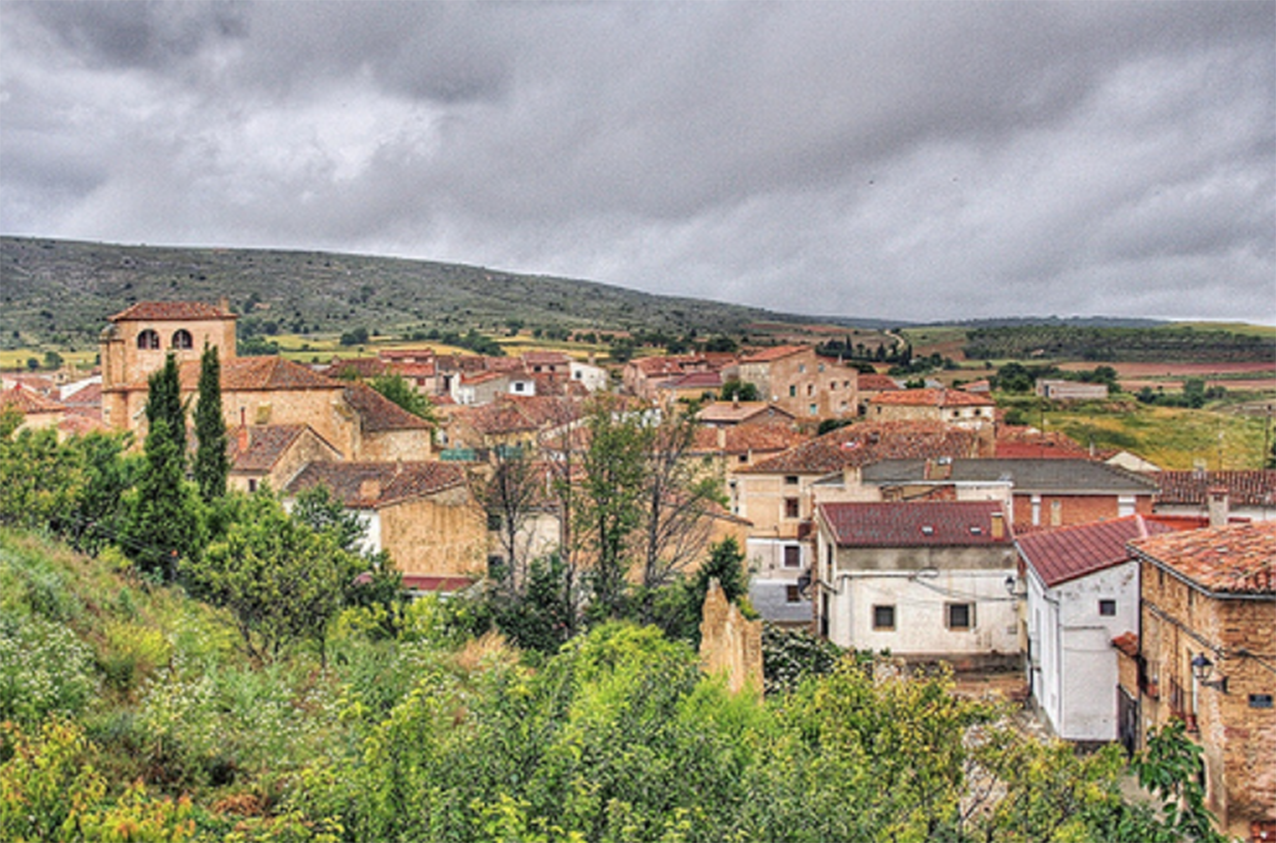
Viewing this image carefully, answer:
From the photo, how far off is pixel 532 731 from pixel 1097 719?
16.2 m

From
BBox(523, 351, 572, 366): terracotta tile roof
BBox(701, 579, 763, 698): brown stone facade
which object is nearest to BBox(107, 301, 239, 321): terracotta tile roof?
BBox(701, 579, 763, 698): brown stone facade

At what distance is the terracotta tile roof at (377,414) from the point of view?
140 feet

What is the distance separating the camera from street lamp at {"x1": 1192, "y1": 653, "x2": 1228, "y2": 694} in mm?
15227

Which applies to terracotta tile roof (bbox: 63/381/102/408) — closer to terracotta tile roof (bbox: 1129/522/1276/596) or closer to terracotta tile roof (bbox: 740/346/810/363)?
terracotta tile roof (bbox: 740/346/810/363)

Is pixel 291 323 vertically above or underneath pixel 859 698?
above

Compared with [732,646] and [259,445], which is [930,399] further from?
[732,646]

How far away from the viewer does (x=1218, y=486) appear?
104ft

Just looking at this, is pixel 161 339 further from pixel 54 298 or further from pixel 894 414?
pixel 54 298

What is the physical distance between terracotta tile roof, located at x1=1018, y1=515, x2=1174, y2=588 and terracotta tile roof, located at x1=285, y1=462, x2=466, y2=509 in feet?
48.7

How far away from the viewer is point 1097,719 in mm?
20656

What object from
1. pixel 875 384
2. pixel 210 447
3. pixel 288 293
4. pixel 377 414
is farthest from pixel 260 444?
pixel 288 293

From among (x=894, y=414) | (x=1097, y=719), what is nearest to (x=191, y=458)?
(x=1097, y=719)

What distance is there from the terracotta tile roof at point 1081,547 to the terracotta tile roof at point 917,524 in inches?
44.2

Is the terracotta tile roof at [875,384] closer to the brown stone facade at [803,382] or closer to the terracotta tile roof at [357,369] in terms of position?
the brown stone facade at [803,382]
